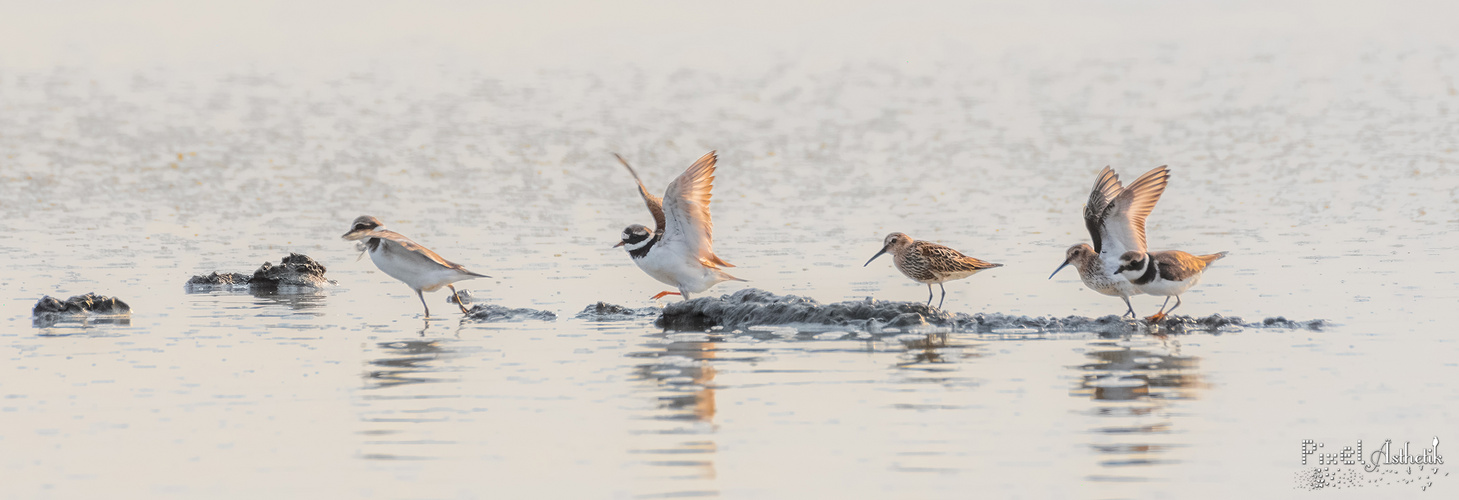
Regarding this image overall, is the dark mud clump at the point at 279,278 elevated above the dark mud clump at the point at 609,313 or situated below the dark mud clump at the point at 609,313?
above

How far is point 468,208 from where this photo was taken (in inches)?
981

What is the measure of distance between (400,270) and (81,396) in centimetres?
485

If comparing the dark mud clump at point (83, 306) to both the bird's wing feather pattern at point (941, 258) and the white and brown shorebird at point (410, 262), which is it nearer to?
the white and brown shorebird at point (410, 262)

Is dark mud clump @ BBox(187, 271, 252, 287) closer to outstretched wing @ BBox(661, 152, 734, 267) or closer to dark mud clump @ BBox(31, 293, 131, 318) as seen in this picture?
dark mud clump @ BBox(31, 293, 131, 318)

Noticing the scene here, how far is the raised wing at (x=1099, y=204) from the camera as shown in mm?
14902

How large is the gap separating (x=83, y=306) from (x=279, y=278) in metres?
2.88

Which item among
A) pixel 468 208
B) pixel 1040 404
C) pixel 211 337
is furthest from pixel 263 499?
pixel 468 208

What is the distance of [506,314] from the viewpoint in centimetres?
1444

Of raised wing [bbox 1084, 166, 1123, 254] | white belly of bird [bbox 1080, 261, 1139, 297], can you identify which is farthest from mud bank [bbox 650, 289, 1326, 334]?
raised wing [bbox 1084, 166, 1123, 254]

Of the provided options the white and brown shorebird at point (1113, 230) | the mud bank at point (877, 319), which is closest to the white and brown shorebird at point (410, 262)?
the mud bank at point (877, 319)

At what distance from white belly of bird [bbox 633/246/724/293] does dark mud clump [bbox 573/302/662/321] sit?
753 mm

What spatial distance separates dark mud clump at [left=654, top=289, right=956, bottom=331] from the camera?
1349cm

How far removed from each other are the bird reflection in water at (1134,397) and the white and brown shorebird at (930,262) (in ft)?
8.57

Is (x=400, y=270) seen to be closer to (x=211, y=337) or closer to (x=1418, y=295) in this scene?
(x=211, y=337)
